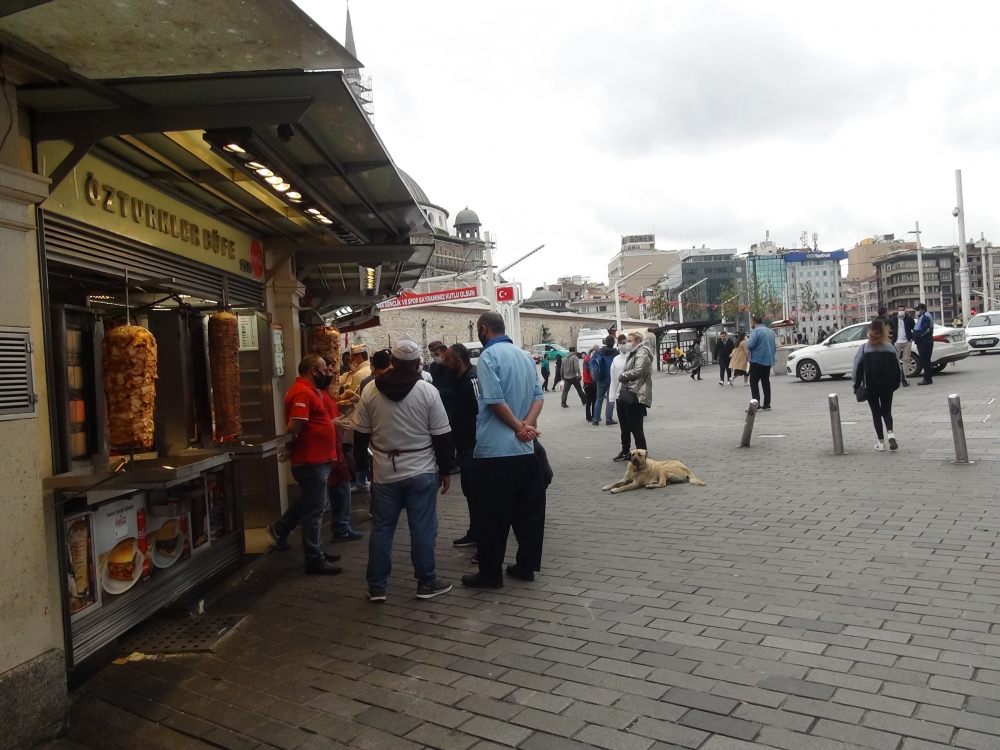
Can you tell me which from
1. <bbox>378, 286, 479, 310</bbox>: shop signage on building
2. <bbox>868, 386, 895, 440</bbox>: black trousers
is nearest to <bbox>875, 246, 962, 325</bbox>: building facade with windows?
<bbox>378, 286, 479, 310</bbox>: shop signage on building

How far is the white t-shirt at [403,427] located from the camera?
5.62m

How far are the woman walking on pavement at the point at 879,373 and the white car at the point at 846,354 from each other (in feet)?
35.7

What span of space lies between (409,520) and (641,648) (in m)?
1.91

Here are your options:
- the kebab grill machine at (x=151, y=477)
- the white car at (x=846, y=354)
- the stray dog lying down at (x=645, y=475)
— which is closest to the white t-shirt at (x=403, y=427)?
the kebab grill machine at (x=151, y=477)

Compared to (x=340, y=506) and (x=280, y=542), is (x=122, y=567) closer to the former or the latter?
(x=280, y=542)

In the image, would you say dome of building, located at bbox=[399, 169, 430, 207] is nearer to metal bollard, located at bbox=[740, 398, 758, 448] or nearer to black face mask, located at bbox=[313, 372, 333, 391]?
black face mask, located at bbox=[313, 372, 333, 391]

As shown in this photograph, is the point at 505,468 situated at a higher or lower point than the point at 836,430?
higher

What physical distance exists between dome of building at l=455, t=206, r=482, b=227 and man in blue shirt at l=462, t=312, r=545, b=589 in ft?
325

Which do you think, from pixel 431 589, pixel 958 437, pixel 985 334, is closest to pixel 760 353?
pixel 958 437

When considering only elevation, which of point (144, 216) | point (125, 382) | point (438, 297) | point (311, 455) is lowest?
point (311, 455)

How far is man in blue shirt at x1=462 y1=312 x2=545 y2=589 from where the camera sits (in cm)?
575

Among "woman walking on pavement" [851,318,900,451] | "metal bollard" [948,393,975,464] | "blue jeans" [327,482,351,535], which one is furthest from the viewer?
"woman walking on pavement" [851,318,900,451]

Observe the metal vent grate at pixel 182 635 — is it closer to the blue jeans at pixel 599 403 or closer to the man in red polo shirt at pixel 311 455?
the man in red polo shirt at pixel 311 455

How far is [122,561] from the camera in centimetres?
517
